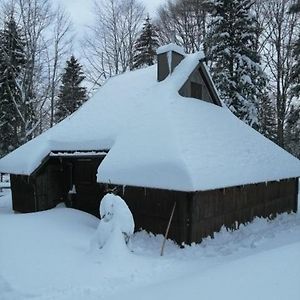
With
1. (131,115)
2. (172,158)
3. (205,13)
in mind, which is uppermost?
(205,13)

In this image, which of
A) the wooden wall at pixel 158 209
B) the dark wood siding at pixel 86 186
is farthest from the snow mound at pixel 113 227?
the dark wood siding at pixel 86 186

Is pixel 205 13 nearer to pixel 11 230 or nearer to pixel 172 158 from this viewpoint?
pixel 172 158

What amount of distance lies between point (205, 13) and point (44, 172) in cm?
1828

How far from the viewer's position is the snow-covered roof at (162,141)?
10969 millimetres

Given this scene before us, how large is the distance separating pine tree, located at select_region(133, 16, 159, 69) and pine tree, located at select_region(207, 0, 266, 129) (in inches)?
268

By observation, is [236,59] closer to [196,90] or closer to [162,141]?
[196,90]

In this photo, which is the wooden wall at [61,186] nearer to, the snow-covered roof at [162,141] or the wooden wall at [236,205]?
the snow-covered roof at [162,141]

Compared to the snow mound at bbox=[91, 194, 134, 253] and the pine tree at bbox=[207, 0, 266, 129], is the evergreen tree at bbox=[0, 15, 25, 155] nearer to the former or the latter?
the pine tree at bbox=[207, 0, 266, 129]

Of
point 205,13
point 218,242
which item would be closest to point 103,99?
point 218,242

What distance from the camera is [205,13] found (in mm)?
27016

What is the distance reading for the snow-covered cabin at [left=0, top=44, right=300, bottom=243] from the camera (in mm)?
10961

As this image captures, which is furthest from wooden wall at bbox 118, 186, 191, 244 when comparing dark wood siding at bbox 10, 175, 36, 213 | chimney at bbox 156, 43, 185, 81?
chimney at bbox 156, 43, 185, 81

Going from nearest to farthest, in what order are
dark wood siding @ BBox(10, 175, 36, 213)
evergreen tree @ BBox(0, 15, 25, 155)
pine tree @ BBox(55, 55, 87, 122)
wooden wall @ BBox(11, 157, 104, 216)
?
wooden wall @ BBox(11, 157, 104, 216) → dark wood siding @ BBox(10, 175, 36, 213) → evergreen tree @ BBox(0, 15, 25, 155) → pine tree @ BBox(55, 55, 87, 122)

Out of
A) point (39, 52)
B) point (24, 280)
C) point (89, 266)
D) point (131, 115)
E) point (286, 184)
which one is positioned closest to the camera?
point (24, 280)
